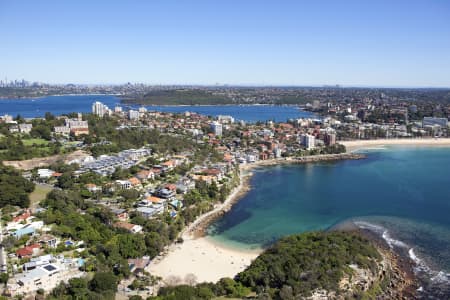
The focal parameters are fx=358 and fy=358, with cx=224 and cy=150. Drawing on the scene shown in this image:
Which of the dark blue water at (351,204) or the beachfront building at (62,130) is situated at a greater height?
the beachfront building at (62,130)

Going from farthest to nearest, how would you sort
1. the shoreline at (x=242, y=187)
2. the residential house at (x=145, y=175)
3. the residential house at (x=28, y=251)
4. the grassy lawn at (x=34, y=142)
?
the grassy lawn at (x=34, y=142) → the residential house at (x=145, y=175) → the shoreline at (x=242, y=187) → the residential house at (x=28, y=251)

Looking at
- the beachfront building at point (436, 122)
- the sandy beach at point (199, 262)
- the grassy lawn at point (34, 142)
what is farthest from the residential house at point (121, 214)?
the beachfront building at point (436, 122)

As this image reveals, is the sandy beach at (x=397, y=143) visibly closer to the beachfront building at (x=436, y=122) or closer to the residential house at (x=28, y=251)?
the beachfront building at (x=436, y=122)

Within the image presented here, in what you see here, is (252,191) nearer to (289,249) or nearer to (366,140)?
(289,249)

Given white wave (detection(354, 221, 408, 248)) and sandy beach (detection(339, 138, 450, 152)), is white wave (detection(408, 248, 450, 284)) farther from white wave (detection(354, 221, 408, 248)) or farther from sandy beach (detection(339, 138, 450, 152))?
sandy beach (detection(339, 138, 450, 152))

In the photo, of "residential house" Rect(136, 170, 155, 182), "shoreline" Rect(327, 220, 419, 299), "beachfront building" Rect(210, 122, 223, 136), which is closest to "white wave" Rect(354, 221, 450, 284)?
"shoreline" Rect(327, 220, 419, 299)

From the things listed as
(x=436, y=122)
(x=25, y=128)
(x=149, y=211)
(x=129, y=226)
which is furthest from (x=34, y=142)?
(x=436, y=122)

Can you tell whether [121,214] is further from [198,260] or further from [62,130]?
[62,130]
